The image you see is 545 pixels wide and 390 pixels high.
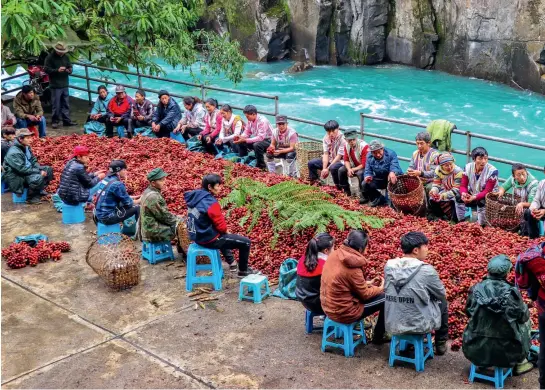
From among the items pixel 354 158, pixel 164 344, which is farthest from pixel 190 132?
pixel 164 344

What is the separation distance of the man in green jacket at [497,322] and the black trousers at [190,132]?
359 inches

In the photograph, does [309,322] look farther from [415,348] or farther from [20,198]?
[20,198]

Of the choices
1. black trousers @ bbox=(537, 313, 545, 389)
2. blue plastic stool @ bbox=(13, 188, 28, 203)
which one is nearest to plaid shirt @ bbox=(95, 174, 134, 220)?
blue plastic stool @ bbox=(13, 188, 28, 203)

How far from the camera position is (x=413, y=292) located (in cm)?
665

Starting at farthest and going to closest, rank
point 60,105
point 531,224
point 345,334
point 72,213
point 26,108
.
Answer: point 60,105, point 26,108, point 72,213, point 531,224, point 345,334

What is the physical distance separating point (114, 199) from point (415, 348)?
5.03m

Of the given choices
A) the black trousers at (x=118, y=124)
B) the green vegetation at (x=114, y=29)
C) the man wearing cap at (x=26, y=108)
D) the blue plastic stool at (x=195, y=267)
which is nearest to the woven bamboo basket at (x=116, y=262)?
the blue plastic stool at (x=195, y=267)

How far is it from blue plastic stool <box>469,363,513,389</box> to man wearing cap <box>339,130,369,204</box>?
5.37m

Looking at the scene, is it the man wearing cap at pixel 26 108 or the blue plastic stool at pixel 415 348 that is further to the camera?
the man wearing cap at pixel 26 108

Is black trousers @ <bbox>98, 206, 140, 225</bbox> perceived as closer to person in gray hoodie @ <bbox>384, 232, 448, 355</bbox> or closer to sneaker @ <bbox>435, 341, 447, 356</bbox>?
person in gray hoodie @ <bbox>384, 232, 448, 355</bbox>

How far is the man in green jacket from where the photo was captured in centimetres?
621

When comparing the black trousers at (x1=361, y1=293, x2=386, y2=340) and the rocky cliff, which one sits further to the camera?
the rocky cliff

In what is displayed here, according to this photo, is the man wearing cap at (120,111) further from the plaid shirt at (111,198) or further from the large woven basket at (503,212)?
the large woven basket at (503,212)

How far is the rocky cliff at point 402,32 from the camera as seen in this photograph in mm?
26141
